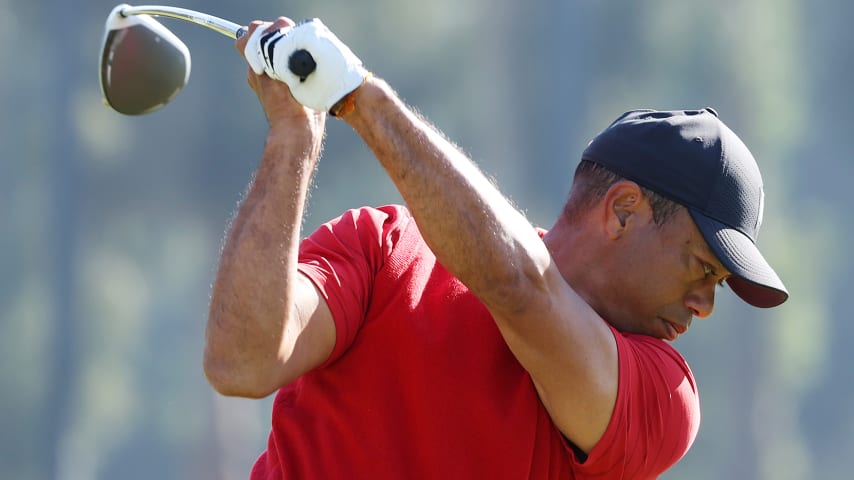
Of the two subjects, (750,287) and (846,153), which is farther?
(846,153)

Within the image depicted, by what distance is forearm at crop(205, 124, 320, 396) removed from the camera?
2.08 metres

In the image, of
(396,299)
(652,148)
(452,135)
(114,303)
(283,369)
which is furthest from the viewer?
(452,135)

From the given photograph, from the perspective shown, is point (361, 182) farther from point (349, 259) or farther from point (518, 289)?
point (518, 289)

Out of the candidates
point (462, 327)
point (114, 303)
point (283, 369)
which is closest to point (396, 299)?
point (462, 327)

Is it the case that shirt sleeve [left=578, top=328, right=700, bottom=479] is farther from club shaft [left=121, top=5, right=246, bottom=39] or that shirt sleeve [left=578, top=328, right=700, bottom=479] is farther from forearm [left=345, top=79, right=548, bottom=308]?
club shaft [left=121, top=5, right=246, bottom=39]

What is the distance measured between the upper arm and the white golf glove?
1.48 feet

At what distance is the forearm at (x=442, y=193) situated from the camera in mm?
1998

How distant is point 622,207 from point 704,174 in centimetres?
18

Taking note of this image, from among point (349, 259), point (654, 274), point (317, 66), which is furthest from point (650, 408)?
point (317, 66)

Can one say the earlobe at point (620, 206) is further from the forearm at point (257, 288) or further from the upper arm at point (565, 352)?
the forearm at point (257, 288)

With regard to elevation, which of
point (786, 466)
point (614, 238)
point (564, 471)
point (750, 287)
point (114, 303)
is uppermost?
point (114, 303)

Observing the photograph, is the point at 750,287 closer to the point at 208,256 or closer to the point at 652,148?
the point at 652,148

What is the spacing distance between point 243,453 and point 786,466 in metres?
2.49

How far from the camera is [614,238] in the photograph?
250 centimetres
